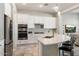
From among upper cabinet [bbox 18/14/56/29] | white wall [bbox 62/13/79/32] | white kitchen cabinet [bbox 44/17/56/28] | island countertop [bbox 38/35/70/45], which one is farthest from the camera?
white wall [bbox 62/13/79/32]

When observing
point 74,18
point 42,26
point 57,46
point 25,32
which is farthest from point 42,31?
point 57,46

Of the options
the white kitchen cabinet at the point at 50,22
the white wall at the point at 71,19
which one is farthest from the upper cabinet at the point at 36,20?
the white wall at the point at 71,19

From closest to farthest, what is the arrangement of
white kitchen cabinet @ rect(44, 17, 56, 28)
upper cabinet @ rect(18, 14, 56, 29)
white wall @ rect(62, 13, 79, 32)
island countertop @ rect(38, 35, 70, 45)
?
island countertop @ rect(38, 35, 70, 45), upper cabinet @ rect(18, 14, 56, 29), white kitchen cabinet @ rect(44, 17, 56, 28), white wall @ rect(62, 13, 79, 32)

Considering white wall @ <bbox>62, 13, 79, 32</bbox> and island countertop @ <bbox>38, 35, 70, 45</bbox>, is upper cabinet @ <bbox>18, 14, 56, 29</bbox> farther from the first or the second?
island countertop @ <bbox>38, 35, 70, 45</bbox>

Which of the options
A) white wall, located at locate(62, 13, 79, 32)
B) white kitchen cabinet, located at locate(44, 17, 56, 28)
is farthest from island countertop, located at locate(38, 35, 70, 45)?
white wall, located at locate(62, 13, 79, 32)

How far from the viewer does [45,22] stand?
8117mm

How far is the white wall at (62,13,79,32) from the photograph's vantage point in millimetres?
8768

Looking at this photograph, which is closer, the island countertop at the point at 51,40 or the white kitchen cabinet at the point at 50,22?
the island countertop at the point at 51,40

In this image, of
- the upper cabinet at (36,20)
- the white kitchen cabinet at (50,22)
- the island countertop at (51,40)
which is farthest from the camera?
the white kitchen cabinet at (50,22)

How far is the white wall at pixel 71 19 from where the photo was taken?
28.8ft

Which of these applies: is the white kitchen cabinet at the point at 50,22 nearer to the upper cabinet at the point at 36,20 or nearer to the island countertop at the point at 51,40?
the upper cabinet at the point at 36,20

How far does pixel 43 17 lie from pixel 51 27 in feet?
3.02

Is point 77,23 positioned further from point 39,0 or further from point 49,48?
point 39,0

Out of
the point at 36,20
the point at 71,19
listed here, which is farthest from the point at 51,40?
the point at 71,19
